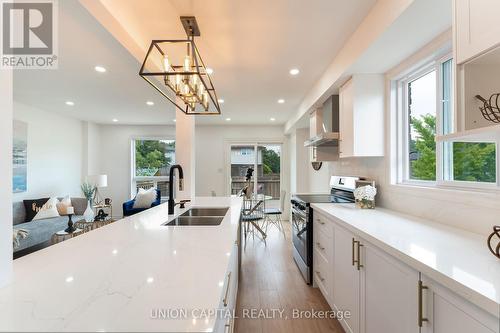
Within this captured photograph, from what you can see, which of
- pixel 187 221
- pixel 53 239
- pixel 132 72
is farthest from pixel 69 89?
pixel 187 221

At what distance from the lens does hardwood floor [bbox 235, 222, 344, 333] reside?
2.07m

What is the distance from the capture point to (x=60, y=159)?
16.9ft

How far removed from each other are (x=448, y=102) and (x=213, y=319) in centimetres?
212

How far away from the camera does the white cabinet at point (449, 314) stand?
797mm

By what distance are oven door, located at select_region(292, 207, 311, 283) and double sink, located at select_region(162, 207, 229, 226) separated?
95 centimetres

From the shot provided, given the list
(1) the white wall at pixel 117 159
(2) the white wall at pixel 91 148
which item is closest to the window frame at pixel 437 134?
(1) the white wall at pixel 117 159

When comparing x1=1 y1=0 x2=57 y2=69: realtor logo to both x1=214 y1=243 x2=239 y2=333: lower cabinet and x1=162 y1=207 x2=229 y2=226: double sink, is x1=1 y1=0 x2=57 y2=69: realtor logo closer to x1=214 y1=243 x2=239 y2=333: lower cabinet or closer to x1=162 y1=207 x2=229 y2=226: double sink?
x1=162 y1=207 x2=229 y2=226: double sink

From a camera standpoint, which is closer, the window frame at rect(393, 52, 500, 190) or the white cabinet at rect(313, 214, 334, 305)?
the window frame at rect(393, 52, 500, 190)

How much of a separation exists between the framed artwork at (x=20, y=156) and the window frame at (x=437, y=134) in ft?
18.4

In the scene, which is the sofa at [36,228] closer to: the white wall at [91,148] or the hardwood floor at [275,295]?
the white wall at [91,148]

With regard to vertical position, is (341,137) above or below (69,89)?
below

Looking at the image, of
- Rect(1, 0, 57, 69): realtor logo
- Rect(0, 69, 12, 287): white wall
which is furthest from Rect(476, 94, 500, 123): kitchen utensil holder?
Rect(1, 0, 57, 69): realtor logo

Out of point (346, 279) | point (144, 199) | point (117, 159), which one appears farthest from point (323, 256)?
point (117, 159)

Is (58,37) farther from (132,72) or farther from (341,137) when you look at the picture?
(341,137)
